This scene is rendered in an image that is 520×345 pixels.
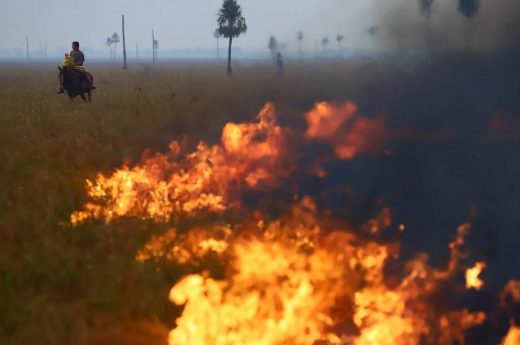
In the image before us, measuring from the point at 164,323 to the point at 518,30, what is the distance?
32.7ft

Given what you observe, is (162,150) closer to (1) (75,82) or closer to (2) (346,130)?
(2) (346,130)

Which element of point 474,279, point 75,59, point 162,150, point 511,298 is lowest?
point 511,298

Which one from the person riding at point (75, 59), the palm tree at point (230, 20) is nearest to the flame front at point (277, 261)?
the person riding at point (75, 59)

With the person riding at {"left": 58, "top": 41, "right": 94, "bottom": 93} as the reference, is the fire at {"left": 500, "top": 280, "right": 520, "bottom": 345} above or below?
below

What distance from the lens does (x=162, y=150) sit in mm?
11617


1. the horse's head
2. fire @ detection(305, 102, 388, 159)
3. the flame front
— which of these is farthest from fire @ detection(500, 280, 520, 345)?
the horse's head

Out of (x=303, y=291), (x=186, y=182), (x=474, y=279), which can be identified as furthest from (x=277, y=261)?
(x=186, y=182)

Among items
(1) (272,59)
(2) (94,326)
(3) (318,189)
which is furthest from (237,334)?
(1) (272,59)

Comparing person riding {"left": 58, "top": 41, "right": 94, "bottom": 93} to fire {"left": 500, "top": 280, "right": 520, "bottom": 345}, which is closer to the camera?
fire {"left": 500, "top": 280, "right": 520, "bottom": 345}

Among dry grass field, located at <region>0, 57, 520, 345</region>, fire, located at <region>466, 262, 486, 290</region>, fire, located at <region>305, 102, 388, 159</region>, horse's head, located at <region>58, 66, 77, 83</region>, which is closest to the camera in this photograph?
dry grass field, located at <region>0, 57, 520, 345</region>

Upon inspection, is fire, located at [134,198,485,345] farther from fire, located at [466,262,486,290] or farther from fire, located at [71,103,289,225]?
fire, located at [71,103,289,225]

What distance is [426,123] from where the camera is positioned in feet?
34.7

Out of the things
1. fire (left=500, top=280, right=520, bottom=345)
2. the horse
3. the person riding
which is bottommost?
fire (left=500, top=280, right=520, bottom=345)

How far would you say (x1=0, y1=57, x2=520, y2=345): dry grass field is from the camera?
5906mm
